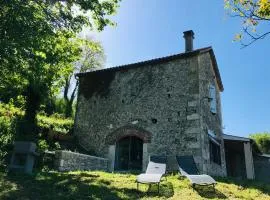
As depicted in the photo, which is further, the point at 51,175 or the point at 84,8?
the point at 84,8

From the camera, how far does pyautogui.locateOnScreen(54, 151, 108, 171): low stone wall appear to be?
12.6m

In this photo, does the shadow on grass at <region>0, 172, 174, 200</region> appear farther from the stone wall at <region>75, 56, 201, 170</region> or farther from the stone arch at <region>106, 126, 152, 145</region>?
the stone arch at <region>106, 126, 152, 145</region>

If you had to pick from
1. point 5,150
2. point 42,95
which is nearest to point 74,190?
point 5,150

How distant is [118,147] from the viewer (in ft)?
52.2

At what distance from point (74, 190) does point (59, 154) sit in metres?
4.58

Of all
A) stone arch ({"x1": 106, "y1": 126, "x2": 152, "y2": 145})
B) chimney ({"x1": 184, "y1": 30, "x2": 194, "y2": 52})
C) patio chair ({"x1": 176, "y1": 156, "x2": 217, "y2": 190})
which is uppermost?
chimney ({"x1": 184, "y1": 30, "x2": 194, "y2": 52})

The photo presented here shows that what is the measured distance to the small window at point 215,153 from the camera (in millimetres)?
15070

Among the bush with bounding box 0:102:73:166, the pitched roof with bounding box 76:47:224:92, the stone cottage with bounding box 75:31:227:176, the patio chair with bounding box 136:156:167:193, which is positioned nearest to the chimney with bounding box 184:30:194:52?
the stone cottage with bounding box 75:31:227:176

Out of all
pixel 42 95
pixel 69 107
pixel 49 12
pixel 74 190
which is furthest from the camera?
pixel 69 107

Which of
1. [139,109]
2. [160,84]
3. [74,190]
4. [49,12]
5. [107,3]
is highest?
[107,3]

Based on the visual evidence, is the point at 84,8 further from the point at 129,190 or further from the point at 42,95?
the point at 129,190

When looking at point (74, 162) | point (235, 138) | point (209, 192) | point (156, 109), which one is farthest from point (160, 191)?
point (235, 138)

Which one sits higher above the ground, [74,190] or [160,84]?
[160,84]

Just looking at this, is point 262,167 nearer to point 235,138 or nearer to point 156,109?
point 235,138
